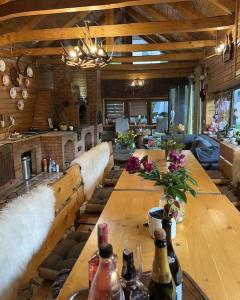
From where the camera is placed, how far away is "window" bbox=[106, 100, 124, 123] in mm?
10602

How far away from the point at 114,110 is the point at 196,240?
9582 millimetres

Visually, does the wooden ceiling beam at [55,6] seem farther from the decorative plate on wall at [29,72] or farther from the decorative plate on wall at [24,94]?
the decorative plate on wall at [29,72]

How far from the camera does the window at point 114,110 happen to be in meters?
10.6

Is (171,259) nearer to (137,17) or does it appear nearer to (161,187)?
(161,187)

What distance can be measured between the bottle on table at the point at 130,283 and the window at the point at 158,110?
32.7ft

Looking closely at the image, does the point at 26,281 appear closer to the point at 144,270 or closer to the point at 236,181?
the point at 144,270

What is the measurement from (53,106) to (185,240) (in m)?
6.86

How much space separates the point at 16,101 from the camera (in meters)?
6.09

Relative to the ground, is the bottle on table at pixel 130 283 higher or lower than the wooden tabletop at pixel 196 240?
higher

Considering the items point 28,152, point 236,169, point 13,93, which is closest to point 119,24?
point 13,93

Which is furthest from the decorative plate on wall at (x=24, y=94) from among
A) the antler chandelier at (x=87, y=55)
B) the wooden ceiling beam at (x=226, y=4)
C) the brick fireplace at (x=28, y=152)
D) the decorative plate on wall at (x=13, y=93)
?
the wooden ceiling beam at (x=226, y=4)

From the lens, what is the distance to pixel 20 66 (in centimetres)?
629

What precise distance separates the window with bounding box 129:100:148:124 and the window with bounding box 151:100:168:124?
0.31 meters

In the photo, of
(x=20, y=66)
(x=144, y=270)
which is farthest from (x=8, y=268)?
(x=20, y=66)
